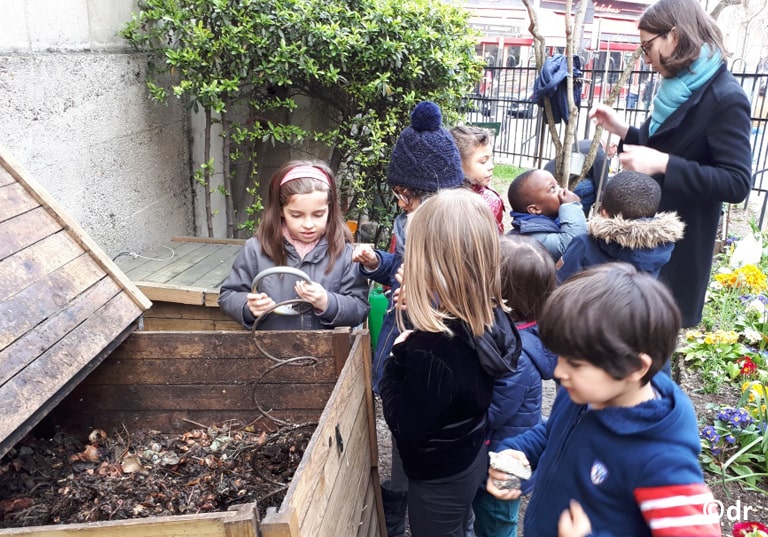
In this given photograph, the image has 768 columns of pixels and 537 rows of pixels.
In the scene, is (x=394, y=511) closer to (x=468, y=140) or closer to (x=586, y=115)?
(x=468, y=140)

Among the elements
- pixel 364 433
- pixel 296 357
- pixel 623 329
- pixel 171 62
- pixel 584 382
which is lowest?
pixel 364 433

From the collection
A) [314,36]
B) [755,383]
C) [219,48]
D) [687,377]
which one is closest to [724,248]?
[687,377]

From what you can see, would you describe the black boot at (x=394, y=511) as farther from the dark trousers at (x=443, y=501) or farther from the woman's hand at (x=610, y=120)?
the woman's hand at (x=610, y=120)

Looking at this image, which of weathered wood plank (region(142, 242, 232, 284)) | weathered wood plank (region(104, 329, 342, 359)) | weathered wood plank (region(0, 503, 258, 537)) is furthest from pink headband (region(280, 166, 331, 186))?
weathered wood plank (region(0, 503, 258, 537))

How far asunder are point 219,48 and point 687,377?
10.8 ft

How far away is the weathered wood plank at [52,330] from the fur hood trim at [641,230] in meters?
1.89

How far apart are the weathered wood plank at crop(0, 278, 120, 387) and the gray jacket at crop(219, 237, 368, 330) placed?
0.52 m

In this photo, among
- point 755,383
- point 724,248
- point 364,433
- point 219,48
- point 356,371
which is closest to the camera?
point 356,371

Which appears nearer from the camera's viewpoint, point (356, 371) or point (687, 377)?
point (356, 371)

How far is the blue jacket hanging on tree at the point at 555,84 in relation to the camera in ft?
14.1

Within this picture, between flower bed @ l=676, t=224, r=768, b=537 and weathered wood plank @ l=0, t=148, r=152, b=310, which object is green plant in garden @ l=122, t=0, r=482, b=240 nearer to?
weathered wood plank @ l=0, t=148, r=152, b=310

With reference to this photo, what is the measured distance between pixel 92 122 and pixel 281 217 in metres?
1.40

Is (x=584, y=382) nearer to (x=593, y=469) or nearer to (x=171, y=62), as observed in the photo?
(x=593, y=469)

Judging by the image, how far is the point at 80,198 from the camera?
10.4 feet
